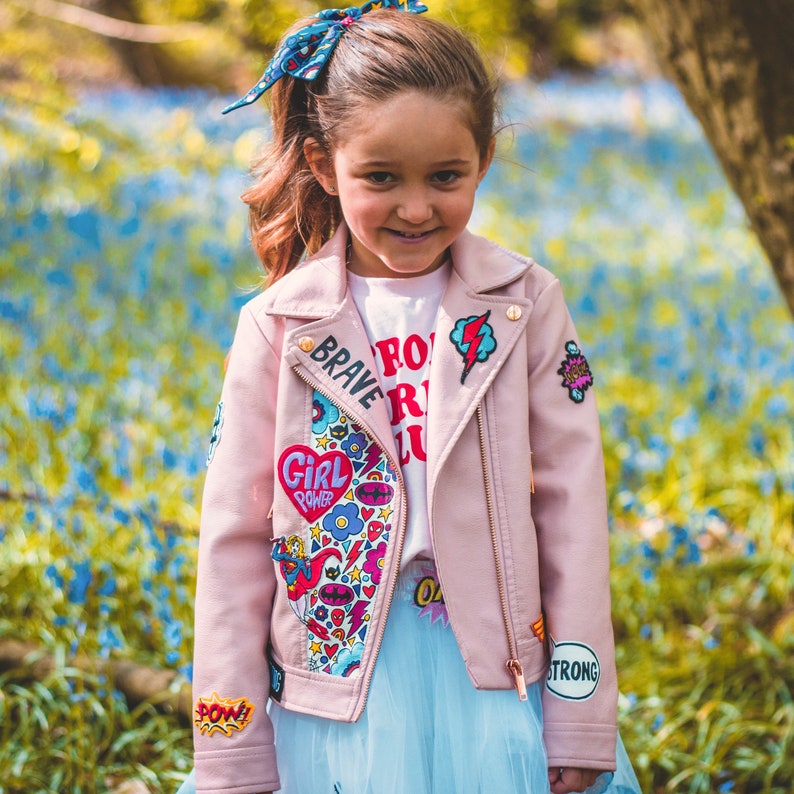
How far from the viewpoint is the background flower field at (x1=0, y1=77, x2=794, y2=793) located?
2.53 metres

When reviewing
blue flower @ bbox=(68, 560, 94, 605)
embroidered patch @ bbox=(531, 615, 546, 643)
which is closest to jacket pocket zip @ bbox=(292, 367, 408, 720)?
embroidered patch @ bbox=(531, 615, 546, 643)

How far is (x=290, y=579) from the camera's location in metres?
1.67

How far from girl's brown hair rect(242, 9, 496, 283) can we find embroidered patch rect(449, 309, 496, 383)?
30 cm

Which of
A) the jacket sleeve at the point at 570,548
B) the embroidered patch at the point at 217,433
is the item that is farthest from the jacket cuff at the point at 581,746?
the embroidered patch at the point at 217,433

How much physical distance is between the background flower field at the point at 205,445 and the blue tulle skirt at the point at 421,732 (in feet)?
2.49

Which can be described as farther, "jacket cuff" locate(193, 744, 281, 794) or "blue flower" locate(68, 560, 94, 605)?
"blue flower" locate(68, 560, 94, 605)

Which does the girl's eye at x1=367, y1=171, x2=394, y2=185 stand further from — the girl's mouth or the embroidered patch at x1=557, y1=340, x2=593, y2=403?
the embroidered patch at x1=557, y1=340, x2=593, y2=403

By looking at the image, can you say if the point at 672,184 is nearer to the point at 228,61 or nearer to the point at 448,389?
the point at 448,389

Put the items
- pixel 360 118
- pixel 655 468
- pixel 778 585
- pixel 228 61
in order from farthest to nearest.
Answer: pixel 228 61, pixel 655 468, pixel 778 585, pixel 360 118

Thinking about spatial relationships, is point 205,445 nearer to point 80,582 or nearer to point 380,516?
point 80,582

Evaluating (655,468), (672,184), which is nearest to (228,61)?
(672,184)

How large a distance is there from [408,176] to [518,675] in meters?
0.82

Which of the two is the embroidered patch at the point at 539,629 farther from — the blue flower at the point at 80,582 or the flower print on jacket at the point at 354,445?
the blue flower at the point at 80,582

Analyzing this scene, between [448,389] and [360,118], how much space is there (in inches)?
17.9
